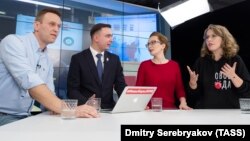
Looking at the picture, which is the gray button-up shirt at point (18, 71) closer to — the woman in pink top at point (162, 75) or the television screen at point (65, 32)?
the woman in pink top at point (162, 75)

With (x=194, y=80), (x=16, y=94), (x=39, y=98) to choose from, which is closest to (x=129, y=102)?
(x=39, y=98)

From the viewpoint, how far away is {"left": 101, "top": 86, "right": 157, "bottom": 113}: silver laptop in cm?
144

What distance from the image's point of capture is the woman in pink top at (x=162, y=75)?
2352 mm

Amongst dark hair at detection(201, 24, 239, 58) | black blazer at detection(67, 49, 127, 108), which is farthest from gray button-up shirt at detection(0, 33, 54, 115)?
dark hair at detection(201, 24, 239, 58)

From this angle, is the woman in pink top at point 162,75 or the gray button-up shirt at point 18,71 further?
the woman in pink top at point 162,75

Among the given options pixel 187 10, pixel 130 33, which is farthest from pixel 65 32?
pixel 187 10

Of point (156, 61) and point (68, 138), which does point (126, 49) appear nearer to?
point (156, 61)

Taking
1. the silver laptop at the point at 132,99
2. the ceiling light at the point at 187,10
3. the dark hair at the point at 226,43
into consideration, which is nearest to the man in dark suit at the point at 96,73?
the silver laptop at the point at 132,99

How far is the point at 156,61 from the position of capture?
2.49 metres

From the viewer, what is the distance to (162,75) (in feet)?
7.82

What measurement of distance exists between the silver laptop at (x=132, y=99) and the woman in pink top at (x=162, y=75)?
71 centimetres

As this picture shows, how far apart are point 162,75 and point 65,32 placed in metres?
2.73

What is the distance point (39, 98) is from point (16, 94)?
28 centimetres

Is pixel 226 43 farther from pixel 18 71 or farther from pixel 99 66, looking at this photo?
pixel 18 71
